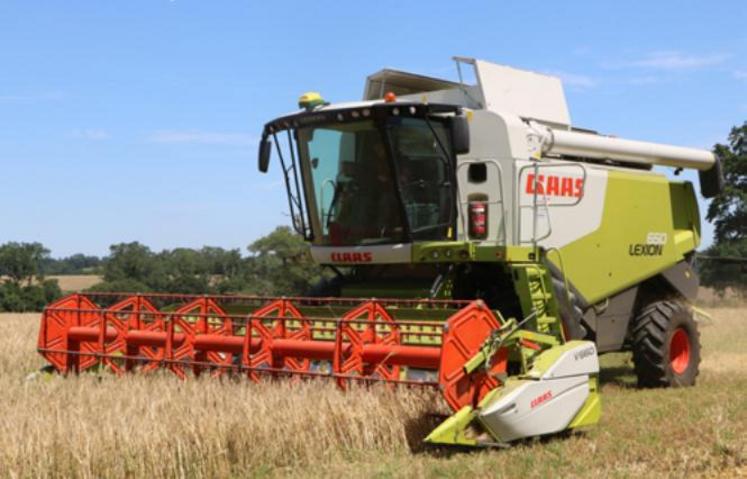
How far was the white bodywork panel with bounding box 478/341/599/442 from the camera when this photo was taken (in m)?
4.79

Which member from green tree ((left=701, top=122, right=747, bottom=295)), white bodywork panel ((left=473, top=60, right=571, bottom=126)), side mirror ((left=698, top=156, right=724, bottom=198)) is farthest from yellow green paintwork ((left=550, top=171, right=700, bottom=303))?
green tree ((left=701, top=122, right=747, bottom=295))

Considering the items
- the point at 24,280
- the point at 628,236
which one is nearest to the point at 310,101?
the point at 628,236

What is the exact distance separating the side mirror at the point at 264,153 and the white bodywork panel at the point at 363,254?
73 cm

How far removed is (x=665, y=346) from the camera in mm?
7512

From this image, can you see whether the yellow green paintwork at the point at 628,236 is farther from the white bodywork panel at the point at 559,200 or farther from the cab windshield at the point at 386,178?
the cab windshield at the point at 386,178

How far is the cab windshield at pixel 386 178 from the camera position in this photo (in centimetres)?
640

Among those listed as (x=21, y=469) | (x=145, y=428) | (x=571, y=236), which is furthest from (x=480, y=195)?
(x=21, y=469)

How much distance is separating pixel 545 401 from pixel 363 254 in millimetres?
2015

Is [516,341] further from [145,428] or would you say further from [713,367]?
[713,367]

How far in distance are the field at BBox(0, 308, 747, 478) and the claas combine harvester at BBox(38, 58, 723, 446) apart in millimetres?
250

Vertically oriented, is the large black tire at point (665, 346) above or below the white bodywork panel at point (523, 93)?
below

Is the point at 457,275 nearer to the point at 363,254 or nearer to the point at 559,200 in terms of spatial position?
the point at 363,254

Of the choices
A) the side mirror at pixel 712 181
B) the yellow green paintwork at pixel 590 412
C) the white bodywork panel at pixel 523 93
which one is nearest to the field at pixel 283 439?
the yellow green paintwork at pixel 590 412

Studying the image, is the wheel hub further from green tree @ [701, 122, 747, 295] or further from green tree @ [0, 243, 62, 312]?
green tree @ [0, 243, 62, 312]
